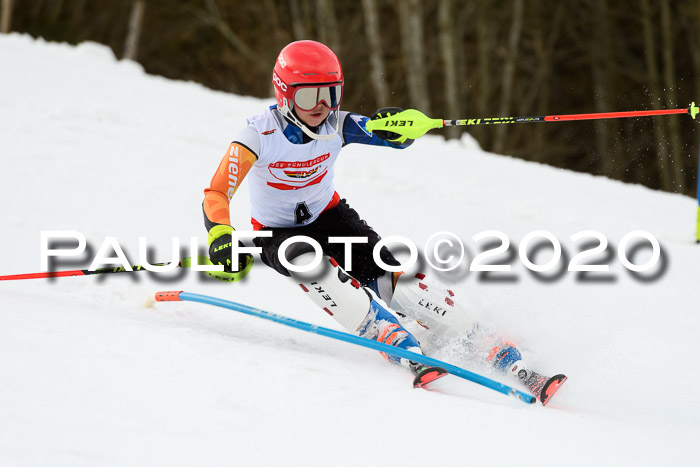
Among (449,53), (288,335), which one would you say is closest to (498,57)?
(449,53)

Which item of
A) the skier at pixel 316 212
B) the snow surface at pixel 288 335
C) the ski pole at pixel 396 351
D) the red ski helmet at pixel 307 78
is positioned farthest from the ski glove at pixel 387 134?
the ski pole at pixel 396 351

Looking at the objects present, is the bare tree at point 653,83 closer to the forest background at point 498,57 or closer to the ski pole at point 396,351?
the forest background at point 498,57

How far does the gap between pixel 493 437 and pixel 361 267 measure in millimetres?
1345

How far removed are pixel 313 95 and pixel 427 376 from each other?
1.33 metres

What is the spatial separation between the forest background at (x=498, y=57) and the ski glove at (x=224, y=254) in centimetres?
1137

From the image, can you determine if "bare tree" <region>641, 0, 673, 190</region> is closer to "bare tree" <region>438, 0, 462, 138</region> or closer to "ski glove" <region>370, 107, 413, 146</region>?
"bare tree" <region>438, 0, 462, 138</region>

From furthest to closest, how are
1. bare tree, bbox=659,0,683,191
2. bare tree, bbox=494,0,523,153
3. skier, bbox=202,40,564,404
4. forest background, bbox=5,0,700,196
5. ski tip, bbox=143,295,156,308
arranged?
1. bare tree, bbox=494,0,523,153
2. forest background, bbox=5,0,700,196
3. bare tree, bbox=659,0,683,191
4. ski tip, bbox=143,295,156,308
5. skier, bbox=202,40,564,404

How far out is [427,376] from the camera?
302 cm

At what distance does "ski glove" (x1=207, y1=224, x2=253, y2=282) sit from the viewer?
121 inches

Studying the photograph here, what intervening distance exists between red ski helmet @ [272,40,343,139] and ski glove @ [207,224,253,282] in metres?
0.63

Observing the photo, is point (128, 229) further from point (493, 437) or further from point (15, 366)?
point (493, 437)

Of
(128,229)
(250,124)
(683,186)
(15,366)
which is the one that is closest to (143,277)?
(128,229)

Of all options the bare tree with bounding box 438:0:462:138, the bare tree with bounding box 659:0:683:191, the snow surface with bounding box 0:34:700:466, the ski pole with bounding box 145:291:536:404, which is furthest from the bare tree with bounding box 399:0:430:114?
the ski pole with bounding box 145:291:536:404

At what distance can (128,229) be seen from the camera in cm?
521
